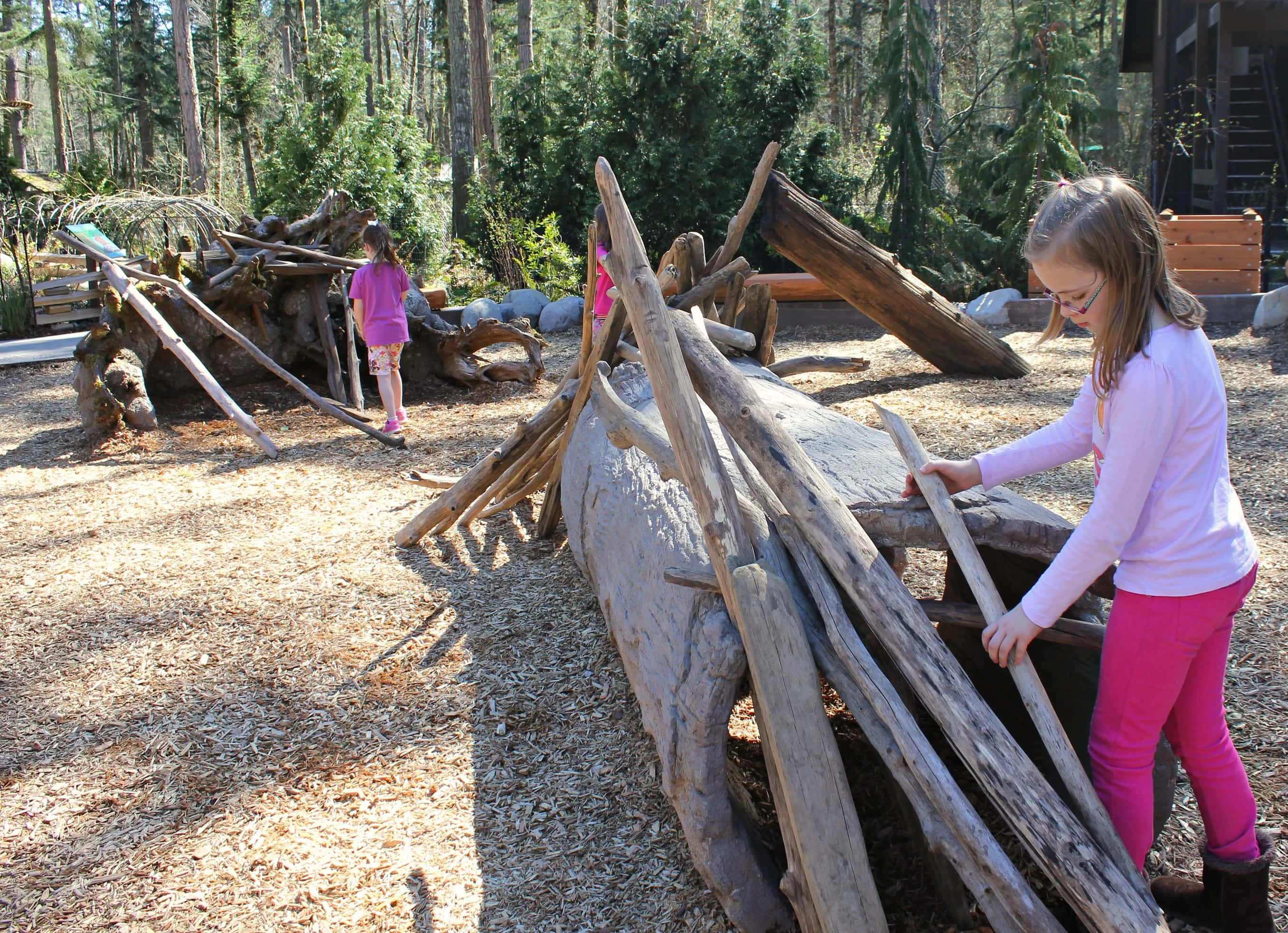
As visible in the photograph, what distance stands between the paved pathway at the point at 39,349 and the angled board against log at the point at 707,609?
9.77 metres

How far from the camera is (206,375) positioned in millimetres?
6680

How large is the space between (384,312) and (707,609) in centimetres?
549

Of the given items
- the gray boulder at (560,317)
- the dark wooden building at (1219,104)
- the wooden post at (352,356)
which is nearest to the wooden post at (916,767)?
the wooden post at (352,356)

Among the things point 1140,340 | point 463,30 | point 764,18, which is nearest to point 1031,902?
point 1140,340

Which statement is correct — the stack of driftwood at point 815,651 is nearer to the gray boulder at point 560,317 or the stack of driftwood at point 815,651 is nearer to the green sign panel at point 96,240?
the green sign panel at point 96,240

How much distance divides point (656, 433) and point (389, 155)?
1426cm

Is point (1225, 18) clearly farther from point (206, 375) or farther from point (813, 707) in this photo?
point (813, 707)

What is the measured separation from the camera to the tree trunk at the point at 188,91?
17.0 m

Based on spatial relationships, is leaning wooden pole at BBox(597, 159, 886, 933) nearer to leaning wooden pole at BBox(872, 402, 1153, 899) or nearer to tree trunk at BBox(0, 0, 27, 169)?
leaning wooden pole at BBox(872, 402, 1153, 899)

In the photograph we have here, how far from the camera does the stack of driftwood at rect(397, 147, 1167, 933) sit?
1.81 meters

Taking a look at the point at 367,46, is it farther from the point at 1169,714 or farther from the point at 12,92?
the point at 1169,714

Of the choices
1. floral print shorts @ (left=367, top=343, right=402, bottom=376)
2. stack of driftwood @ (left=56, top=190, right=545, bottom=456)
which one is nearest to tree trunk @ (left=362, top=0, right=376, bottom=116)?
stack of driftwood @ (left=56, top=190, right=545, bottom=456)

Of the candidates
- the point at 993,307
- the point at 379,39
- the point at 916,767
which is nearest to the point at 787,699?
the point at 916,767

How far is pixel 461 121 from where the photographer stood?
1642 cm
